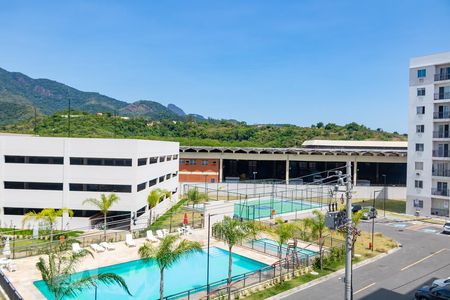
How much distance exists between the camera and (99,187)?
36.6 meters

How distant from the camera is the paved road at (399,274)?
21562 mm

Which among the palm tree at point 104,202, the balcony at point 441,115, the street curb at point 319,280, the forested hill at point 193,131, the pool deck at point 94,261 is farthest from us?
the forested hill at point 193,131

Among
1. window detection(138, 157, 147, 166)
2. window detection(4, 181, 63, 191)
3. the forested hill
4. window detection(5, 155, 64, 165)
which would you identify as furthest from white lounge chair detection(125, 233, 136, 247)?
the forested hill

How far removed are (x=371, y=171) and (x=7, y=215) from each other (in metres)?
67.8

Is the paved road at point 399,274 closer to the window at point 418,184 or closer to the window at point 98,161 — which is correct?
the window at point 418,184

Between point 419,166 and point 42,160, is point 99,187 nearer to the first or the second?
point 42,160

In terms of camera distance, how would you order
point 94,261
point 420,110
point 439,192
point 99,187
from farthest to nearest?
point 420,110
point 439,192
point 99,187
point 94,261

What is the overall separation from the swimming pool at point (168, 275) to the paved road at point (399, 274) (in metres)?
5.80

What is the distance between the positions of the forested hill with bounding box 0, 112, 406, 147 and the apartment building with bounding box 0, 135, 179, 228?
Answer: 4405 cm

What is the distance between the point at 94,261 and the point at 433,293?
21.4 metres

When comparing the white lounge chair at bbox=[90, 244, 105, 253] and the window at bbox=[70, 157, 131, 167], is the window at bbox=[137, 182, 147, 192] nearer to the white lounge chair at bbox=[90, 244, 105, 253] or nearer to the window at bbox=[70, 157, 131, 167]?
the window at bbox=[70, 157, 131, 167]

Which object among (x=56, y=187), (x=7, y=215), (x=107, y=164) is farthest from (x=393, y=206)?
(x=7, y=215)

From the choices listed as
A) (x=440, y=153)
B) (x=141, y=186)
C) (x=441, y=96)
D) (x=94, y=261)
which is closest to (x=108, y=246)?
(x=94, y=261)

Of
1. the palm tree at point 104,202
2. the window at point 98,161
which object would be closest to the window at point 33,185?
the window at point 98,161
